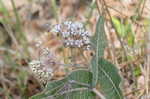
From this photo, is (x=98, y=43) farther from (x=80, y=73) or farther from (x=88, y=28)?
(x=88, y=28)

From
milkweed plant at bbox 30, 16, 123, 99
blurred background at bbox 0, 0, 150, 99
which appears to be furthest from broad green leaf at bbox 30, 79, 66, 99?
blurred background at bbox 0, 0, 150, 99

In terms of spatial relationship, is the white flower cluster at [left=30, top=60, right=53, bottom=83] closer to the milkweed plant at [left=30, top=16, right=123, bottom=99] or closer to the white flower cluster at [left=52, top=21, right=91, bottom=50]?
the milkweed plant at [left=30, top=16, right=123, bottom=99]

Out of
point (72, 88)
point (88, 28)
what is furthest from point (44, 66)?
point (88, 28)

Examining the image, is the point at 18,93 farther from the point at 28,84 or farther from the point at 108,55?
the point at 108,55

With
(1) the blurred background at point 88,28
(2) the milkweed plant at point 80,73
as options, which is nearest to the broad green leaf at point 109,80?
(2) the milkweed plant at point 80,73

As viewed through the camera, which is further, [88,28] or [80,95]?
[88,28]

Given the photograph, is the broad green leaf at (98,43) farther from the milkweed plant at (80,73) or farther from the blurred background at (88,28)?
the blurred background at (88,28)

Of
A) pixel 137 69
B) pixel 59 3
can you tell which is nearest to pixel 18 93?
pixel 137 69
